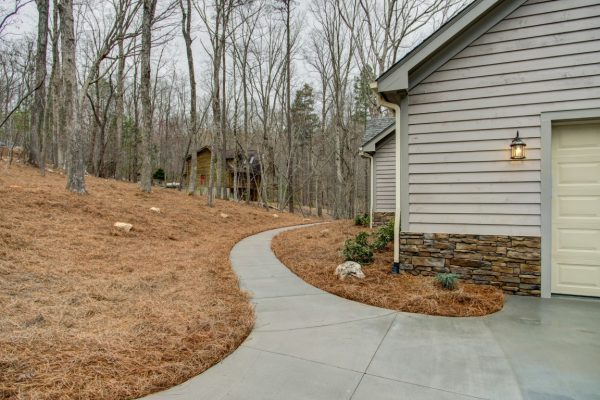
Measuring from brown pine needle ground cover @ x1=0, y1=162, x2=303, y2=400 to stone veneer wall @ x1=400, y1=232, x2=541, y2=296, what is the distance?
273 cm

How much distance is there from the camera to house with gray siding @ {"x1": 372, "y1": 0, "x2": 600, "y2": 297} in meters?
4.42

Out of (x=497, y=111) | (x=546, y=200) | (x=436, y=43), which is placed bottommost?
(x=546, y=200)

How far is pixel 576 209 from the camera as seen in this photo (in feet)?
14.8

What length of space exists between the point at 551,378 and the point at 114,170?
28233mm

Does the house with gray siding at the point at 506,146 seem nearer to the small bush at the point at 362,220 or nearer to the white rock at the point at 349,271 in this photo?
the white rock at the point at 349,271

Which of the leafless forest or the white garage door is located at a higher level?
the leafless forest

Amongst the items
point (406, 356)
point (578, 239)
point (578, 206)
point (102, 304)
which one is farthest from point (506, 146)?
point (102, 304)

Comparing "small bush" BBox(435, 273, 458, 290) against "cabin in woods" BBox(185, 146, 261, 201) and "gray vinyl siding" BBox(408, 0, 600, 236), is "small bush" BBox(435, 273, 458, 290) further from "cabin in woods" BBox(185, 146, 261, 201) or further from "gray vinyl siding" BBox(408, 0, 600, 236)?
"cabin in woods" BBox(185, 146, 261, 201)

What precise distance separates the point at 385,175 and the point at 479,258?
23.5ft

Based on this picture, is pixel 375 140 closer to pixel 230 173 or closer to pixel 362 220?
pixel 362 220

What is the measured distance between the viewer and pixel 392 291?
14.6 feet

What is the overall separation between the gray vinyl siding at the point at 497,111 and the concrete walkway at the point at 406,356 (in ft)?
4.65

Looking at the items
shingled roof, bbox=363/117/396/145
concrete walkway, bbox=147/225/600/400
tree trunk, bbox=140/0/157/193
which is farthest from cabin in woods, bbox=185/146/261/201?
concrete walkway, bbox=147/225/600/400

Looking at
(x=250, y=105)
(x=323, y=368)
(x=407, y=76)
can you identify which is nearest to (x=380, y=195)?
(x=407, y=76)
